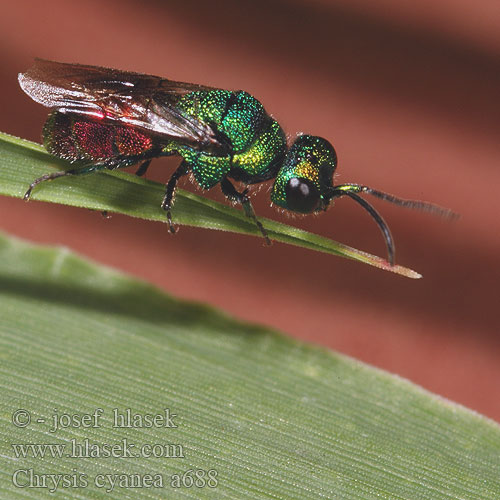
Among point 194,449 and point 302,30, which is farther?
point 302,30

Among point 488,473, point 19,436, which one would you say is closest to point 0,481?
point 19,436

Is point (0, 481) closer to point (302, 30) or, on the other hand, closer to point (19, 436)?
point (19, 436)

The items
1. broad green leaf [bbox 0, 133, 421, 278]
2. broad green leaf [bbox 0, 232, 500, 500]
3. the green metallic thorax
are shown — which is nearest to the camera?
broad green leaf [bbox 0, 232, 500, 500]

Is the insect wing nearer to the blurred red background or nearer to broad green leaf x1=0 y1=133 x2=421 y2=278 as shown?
broad green leaf x1=0 y1=133 x2=421 y2=278

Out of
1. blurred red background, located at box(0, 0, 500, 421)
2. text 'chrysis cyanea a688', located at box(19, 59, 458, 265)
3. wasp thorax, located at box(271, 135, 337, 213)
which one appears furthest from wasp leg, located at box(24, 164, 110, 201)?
blurred red background, located at box(0, 0, 500, 421)

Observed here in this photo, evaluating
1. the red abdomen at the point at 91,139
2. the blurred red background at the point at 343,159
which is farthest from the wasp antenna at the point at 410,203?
the blurred red background at the point at 343,159

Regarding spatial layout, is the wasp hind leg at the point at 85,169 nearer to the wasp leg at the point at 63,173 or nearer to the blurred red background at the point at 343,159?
the wasp leg at the point at 63,173
